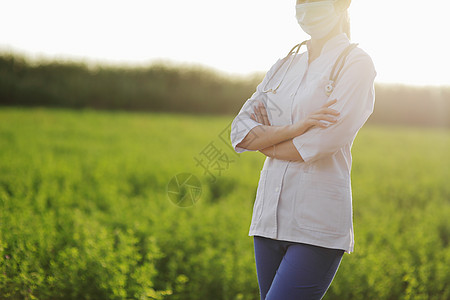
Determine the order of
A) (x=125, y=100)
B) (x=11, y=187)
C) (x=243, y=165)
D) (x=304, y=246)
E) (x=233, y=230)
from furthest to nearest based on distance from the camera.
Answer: (x=125, y=100)
(x=243, y=165)
(x=11, y=187)
(x=233, y=230)
(x=304, y=246)

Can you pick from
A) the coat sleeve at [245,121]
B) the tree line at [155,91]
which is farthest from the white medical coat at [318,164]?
the tree line at [155,91]

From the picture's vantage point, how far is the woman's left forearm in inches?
70.4

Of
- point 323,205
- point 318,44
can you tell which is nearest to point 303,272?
point 323,205

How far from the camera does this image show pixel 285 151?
1.82 m

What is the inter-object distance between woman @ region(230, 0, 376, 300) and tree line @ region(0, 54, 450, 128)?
22.6m

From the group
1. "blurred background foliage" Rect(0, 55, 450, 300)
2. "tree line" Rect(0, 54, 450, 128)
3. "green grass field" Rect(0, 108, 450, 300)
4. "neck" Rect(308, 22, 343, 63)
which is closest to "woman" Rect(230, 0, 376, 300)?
"neck" Rect(308, 22, 343, 63)

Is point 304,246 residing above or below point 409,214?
above

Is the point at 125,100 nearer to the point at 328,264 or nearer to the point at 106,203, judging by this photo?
the point at 106,203

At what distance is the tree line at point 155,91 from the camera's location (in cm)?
2298

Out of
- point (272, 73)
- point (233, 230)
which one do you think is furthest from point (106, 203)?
point (272, 73)

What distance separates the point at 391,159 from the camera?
11891 mm

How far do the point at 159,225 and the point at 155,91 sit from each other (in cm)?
2076

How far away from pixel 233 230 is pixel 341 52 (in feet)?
11.9

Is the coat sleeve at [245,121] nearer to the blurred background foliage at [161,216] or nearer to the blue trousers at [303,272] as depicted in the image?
the blue trousers at [303,272]
